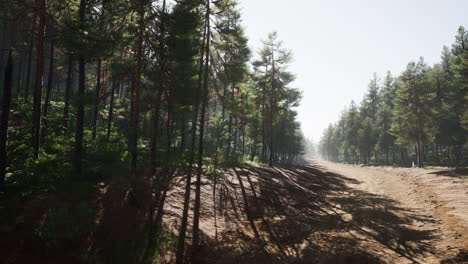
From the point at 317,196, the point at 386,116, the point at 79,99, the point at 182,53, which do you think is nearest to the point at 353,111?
the point at 386,116

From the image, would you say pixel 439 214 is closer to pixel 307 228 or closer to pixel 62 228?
pixel 307 228

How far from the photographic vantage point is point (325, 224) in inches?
384

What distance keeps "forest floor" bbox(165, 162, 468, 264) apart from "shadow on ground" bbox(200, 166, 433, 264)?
0.09ft

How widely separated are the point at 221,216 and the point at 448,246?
301 inches

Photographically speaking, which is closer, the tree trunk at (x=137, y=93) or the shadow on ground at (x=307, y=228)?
the shadow on ground at (x=307, y=228)

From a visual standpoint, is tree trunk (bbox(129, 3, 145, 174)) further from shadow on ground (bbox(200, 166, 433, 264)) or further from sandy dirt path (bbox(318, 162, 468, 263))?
sandy dirt path (bbox(318, 162, 468, 263))

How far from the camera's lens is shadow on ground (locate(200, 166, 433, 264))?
7.10 meters

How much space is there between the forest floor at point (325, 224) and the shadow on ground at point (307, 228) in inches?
1.1

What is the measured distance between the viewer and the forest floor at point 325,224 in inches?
277

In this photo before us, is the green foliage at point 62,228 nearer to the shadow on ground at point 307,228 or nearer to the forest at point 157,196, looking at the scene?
the forest at point 157,196

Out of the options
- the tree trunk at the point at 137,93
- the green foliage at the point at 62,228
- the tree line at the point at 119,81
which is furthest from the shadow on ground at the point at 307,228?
the tree trunk at the point at 137,93

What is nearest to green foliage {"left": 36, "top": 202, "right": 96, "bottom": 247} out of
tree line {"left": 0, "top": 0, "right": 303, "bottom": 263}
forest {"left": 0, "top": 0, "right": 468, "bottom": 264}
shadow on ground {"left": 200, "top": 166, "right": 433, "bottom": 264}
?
forest {"left": 0, "top": 0, "right": 468, "bottom": 264}

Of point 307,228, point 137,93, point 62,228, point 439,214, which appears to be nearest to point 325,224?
point 307,228

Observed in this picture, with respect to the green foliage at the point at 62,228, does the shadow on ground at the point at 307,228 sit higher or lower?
lower
